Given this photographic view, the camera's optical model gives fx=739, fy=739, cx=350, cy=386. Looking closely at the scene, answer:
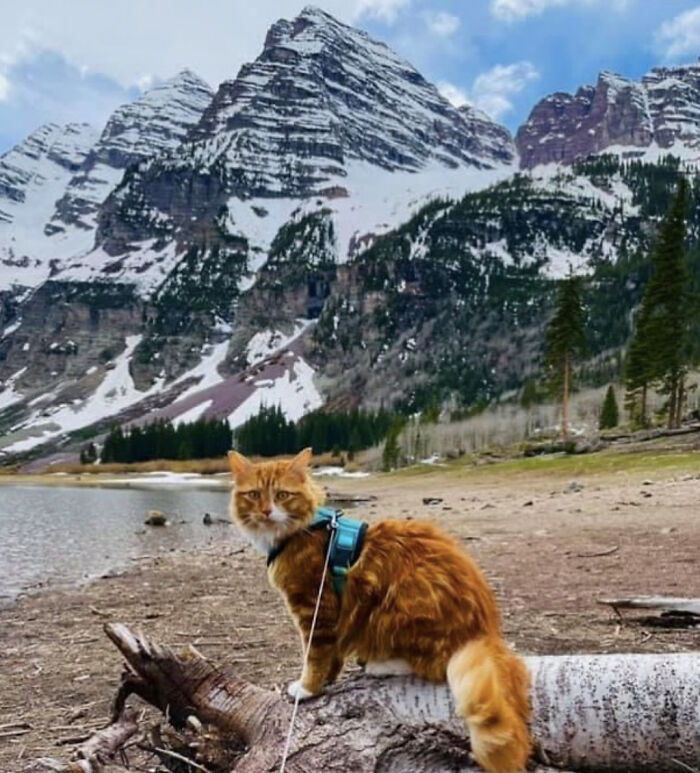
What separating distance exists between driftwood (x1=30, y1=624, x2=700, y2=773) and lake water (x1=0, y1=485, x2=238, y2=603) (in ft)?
39.3

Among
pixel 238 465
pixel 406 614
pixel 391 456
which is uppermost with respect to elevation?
pixel 238 465

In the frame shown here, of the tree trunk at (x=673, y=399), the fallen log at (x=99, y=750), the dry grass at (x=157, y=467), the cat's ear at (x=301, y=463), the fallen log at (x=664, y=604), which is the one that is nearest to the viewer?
the fallen log at (x=99, y=750)

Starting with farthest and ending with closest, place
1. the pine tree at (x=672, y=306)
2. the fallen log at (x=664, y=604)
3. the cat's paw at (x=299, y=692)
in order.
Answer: the pine tree at (x=672, y=306), the fallen log at (x=664, y=604), the cat's paw at (x=299, y=692)

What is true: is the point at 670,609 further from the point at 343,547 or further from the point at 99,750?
the point at 99,750

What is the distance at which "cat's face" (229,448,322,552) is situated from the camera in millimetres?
4277

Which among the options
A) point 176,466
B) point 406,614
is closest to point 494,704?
point 406,614

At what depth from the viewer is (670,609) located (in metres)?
6.32

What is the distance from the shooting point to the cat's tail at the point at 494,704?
2943 millimetres

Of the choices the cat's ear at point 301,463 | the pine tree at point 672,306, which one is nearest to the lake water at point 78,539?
the cat's ear at point 301,463

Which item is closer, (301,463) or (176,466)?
(301,463)

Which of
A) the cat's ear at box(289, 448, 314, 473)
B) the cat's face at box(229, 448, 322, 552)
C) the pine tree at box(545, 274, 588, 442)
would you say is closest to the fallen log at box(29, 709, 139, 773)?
the cat's face at box(229, 448, 322, 552)

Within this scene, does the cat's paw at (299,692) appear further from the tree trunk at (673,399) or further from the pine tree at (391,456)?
the pine tree at (391,456)

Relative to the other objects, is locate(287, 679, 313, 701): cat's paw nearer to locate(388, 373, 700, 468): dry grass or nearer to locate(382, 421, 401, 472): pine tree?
locate(382, 421, 401, 472): pine tree

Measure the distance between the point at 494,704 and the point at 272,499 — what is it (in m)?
1.81
